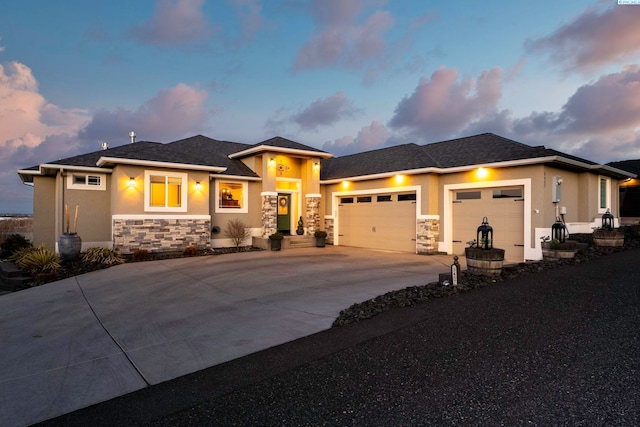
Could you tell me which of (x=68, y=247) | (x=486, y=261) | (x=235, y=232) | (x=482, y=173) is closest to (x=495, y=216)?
(x=482, y=173)

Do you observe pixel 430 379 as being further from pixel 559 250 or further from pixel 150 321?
pixel 559 250

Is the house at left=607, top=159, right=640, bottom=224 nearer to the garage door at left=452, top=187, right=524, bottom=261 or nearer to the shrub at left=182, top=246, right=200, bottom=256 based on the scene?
the garage door at left=452, top=187, right=524, bottom=261

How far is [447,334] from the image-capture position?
4328mm

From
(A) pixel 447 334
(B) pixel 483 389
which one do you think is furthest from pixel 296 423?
(A) pixel 447 334

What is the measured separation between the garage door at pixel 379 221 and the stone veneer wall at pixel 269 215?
12.1ft

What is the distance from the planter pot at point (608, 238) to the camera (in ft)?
37.9

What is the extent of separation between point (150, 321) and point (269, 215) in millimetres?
10449

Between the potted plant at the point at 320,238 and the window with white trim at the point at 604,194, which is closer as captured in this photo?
the window with white trim at the point at 604,194

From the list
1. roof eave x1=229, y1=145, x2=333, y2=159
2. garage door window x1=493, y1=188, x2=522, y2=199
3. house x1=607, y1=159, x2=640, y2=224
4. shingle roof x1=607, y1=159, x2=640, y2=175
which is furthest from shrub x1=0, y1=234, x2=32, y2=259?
shingle roof x1=607, y1=159, x2=640, y2=175

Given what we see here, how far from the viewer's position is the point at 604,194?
1566cm

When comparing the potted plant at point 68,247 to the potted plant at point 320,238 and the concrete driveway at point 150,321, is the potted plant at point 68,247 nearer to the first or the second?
the concrete driveway at point 150,321

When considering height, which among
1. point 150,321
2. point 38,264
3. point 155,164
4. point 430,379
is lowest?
point 150,321

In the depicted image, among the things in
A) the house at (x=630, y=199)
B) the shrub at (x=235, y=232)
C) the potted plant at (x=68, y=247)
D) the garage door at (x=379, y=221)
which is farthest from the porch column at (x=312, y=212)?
the house at (x=630, y=199)

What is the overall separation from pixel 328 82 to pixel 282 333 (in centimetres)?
1449
